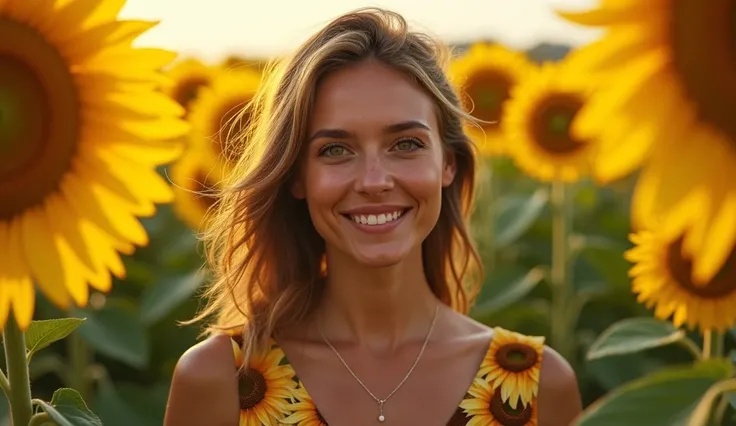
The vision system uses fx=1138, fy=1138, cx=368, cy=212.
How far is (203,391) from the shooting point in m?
2.81

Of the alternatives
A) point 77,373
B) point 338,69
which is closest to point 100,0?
point 338,69

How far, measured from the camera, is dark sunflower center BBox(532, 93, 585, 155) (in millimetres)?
5102

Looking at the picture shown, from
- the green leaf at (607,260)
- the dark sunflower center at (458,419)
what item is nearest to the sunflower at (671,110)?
the dark sunflower center at (458,419)

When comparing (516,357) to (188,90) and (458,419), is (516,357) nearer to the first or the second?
(458,419)

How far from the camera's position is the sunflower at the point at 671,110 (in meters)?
1.16

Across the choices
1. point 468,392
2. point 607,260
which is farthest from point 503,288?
point 468,392

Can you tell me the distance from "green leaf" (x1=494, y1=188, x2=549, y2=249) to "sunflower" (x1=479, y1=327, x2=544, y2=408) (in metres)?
2.51

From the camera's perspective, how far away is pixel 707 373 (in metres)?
1.34

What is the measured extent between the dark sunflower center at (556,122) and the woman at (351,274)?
2.09 metres

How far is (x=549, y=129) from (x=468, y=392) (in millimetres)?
2528

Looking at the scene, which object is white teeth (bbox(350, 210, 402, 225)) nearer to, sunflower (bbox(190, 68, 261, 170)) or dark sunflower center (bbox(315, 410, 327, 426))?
dark sunflower center (bbox(315, 410, 327, 426))

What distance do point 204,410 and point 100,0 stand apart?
144 centimetres

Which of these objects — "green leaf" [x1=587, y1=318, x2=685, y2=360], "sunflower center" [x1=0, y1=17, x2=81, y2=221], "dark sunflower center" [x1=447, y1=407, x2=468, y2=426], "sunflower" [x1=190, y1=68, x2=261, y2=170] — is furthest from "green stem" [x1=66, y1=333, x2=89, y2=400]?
"sunflower center" [x1=0, y1=17, x2=81, y2=221]

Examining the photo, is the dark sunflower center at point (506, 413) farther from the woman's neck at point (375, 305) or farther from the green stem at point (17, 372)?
the green stem at point (17, 372)
